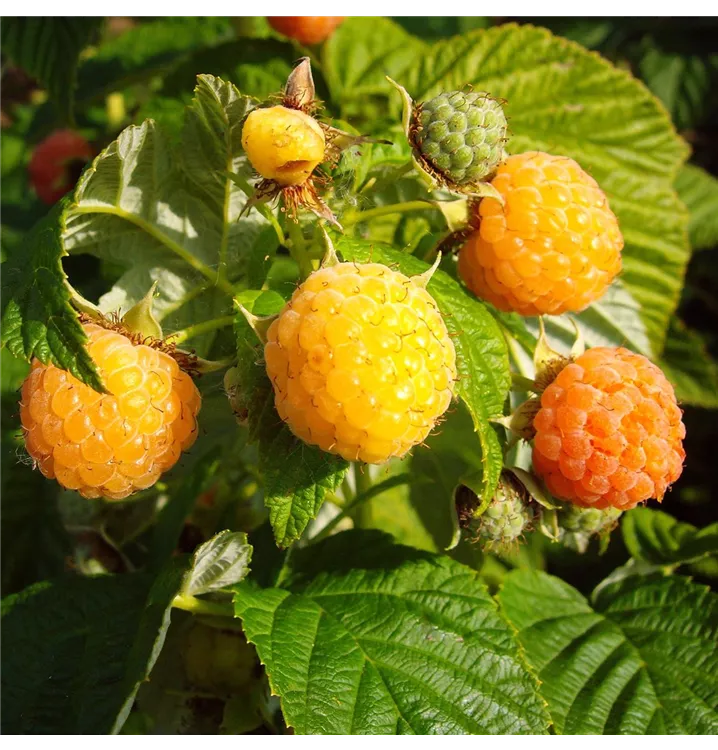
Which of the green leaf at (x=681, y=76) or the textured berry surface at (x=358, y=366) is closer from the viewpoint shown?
the textured berry surface at (x=358, y=366)

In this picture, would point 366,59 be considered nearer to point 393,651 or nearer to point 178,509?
point 178,509

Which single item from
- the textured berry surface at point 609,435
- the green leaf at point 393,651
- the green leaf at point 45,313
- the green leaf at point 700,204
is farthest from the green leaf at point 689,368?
the green leaf at point 45,313

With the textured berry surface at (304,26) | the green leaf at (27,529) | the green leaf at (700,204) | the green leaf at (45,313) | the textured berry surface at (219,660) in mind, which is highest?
the textured berry surface at (304,26)

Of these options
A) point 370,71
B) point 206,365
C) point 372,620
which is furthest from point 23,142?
point 372,620

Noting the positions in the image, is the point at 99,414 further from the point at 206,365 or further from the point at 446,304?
the point at 446,304

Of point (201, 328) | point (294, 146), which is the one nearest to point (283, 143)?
point (294, 146)

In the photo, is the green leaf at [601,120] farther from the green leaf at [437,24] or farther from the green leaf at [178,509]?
the green leaf at [437,24]

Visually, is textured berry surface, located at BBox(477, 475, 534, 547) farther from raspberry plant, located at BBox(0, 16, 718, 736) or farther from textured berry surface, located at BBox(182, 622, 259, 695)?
textured berry surface, located at BBox(182, 622, 259, 695)
